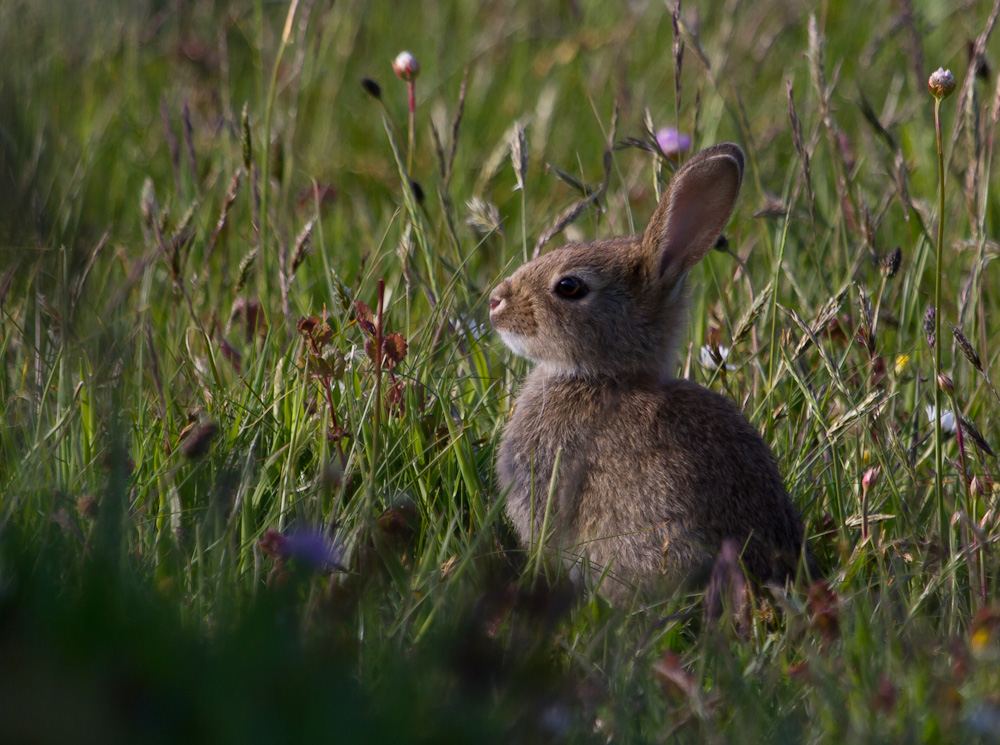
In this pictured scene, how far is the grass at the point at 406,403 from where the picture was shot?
1.97 meters

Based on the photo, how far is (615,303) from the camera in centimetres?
396

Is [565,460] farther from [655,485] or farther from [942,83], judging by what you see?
[942,83]

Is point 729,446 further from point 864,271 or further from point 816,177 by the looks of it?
point 816,177

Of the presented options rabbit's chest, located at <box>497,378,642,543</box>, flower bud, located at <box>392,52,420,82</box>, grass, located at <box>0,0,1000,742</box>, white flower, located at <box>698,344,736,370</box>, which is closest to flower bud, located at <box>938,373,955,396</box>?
grass, located at <box>0,0,1000,742</box>

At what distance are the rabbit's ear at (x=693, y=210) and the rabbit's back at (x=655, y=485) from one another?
47 centimetres

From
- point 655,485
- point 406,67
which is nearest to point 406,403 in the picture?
point 655,485

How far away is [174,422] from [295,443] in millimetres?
500

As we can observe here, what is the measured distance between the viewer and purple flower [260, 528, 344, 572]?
2207mm

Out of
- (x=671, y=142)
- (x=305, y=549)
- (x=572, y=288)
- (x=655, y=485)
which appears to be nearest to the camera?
(x=305, y=549)

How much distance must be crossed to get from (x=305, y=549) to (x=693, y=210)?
2.14 meters

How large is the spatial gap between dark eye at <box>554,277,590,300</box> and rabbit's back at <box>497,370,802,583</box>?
1.33 feet

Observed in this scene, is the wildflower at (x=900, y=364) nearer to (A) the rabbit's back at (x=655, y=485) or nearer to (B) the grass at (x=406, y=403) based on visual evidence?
(B) the grass at (x=406, y=403)

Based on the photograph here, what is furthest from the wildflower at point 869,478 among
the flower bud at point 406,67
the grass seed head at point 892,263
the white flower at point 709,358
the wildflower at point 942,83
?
the flower bud at point 406,67

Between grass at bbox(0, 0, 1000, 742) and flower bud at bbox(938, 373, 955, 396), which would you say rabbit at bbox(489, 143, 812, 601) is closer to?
grass at bbox(0, 0, 1000, 742)
